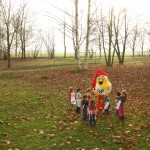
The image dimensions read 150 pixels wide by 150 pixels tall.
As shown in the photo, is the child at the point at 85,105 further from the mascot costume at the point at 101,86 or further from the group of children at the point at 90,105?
the mascot costume at the point at 101,86

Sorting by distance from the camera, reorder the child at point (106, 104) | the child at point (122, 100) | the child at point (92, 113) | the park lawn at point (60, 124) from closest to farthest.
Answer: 1. the park lawn at point (60, 124)
2. the child at point (92, 113)
3. the child at point (122, 100)
4. the child at point (106, 104)

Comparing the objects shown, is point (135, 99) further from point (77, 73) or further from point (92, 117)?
point (77, 73)

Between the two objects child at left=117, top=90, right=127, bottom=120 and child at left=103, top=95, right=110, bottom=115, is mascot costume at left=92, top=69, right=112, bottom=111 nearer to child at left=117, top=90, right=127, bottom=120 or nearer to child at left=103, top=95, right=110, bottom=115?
child at left=103, top=95, right=110, bottom=115

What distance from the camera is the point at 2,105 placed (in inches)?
Answer: 611

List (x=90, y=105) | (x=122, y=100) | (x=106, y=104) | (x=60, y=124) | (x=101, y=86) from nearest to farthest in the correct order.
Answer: (x=90, y=105)
(x=60, y=124)
(x=122, y=100)
(x=106, y=104)
(x=101, y=86)

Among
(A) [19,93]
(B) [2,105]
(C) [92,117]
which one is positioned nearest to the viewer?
(C) [92,117]

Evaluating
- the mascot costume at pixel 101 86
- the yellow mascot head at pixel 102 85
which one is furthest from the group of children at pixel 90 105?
the yellow mascot head at pixel 102 85

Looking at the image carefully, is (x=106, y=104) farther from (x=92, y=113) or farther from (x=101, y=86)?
(x=92, y=113)

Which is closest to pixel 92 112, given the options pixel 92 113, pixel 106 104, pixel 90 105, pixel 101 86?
pixel 92 113

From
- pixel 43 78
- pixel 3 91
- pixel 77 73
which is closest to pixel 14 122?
pixel 3 91

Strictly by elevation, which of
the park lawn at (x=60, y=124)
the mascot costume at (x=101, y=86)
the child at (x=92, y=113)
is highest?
the mascot costume at (x=101, y=86)

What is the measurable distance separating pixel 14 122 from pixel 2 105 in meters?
3.67

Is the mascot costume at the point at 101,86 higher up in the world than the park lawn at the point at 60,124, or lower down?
higher up

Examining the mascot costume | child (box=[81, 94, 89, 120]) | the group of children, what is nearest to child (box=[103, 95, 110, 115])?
the group of children
